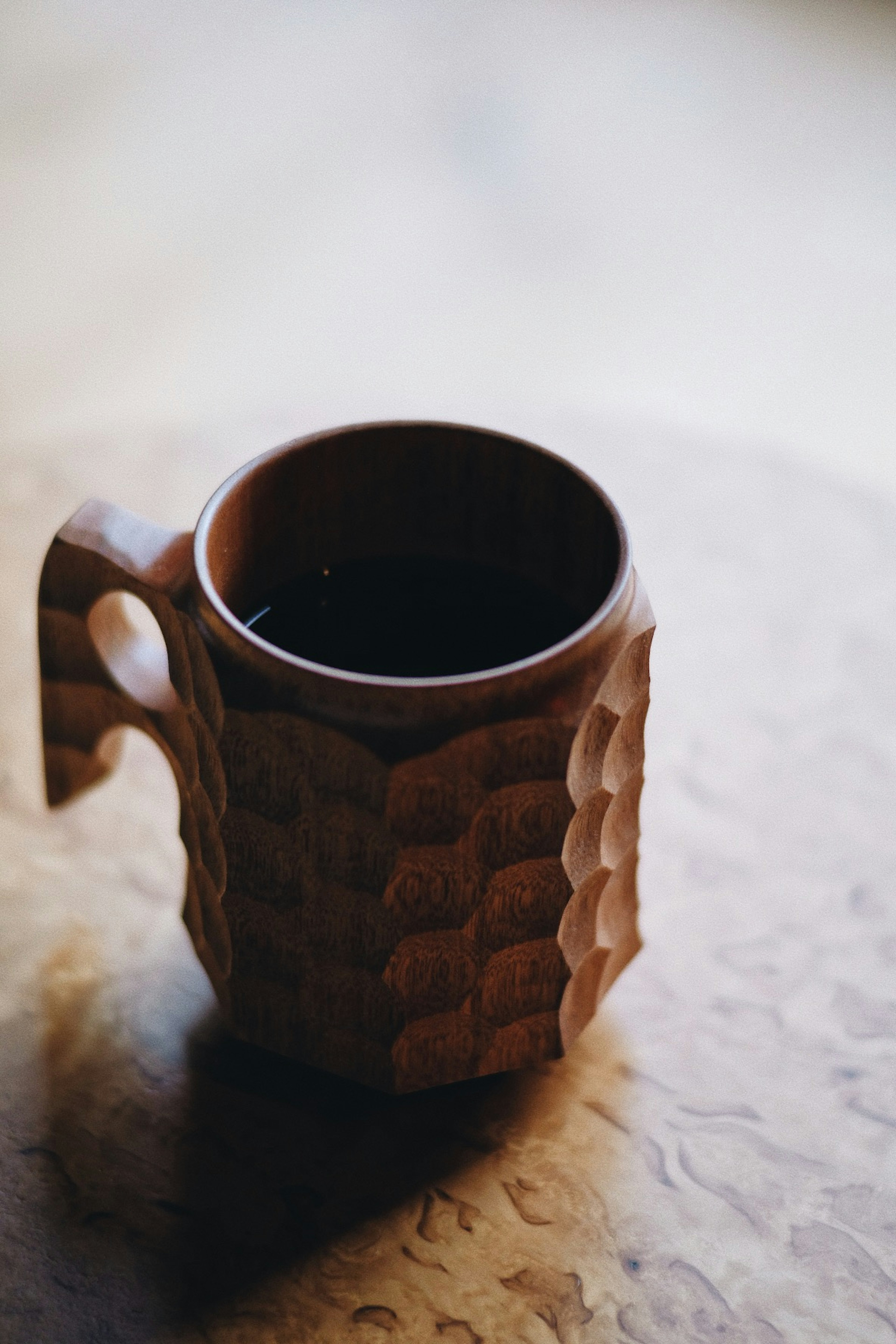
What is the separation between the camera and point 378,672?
49cm

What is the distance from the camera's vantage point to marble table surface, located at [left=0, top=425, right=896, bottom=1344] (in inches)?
17.3

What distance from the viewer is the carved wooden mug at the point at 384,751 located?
15.5 inches

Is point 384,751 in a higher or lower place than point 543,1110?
higher

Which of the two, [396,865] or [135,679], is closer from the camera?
[396,865]

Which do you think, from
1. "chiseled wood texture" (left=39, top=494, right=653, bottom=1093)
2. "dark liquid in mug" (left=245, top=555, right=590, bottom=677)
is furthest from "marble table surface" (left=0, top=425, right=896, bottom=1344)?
"dark liquid in mug" (left=245, top=555, right=590, bottom=677)

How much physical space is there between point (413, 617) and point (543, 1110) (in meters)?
0.19

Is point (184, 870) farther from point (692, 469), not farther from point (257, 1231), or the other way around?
point (692, 469)

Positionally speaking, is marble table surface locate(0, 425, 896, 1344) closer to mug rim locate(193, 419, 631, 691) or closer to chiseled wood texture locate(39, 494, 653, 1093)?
chiseled wood texture locate(39, 494, 653, 1093)

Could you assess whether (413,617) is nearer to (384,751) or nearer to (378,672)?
(378,672)

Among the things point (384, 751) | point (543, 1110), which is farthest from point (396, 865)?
point (543, 1110)

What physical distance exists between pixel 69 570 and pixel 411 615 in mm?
126

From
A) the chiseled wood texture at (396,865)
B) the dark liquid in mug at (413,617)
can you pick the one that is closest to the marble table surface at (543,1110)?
the chiseled wood texture at (396,865)

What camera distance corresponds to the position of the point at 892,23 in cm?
192

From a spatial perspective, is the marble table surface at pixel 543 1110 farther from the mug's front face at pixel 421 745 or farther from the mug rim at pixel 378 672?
the mug rim at pixel 378 672
